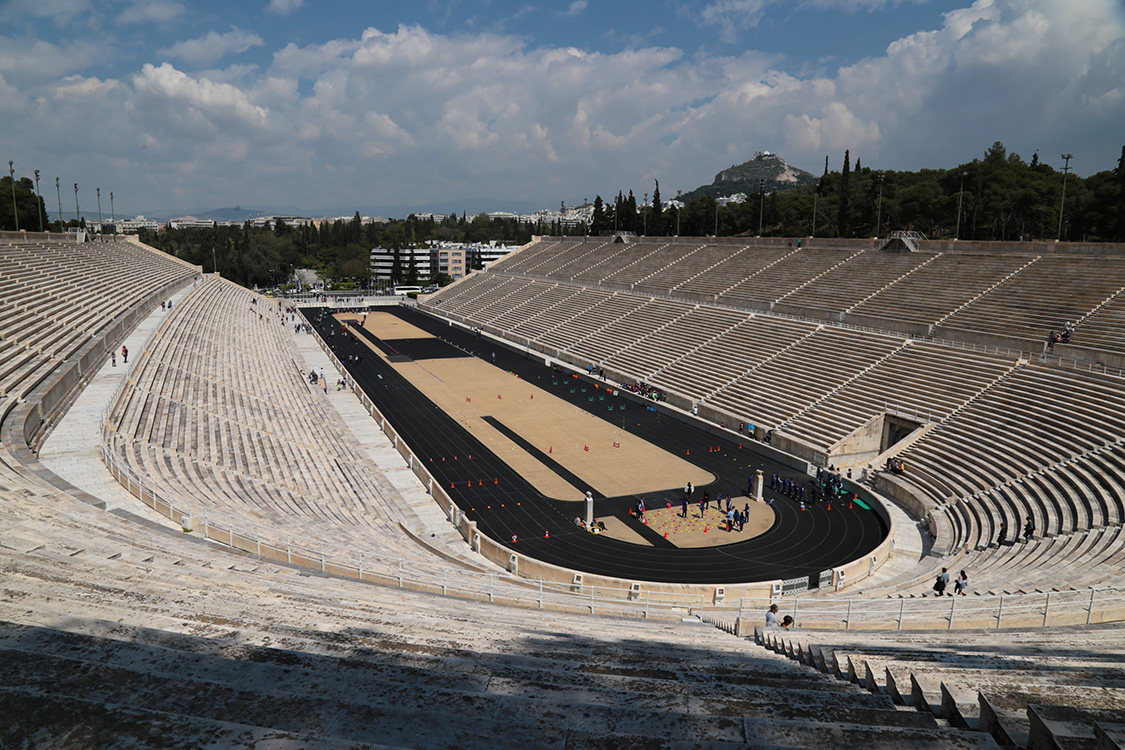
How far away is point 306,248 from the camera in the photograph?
154m

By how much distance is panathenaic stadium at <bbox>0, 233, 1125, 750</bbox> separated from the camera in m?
4.83

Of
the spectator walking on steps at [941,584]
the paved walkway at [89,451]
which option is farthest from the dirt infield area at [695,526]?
the paved walkway at [89,451]

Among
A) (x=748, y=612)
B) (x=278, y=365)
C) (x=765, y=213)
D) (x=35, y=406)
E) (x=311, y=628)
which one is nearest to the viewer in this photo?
(x=311, y=628)

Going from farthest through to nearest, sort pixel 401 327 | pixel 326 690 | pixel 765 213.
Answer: pixel 765 213 → pixel 401 327 → pixel 326 690

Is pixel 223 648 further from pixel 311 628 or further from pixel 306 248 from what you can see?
pixel 306 248

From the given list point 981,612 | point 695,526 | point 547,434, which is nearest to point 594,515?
point 695,526

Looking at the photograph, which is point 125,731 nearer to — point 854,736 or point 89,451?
point 854,736

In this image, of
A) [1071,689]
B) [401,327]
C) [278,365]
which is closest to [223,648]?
[1071,689]

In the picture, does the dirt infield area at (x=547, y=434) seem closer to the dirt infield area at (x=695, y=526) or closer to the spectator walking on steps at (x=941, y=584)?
the dirt infield area at (x=695, y=526)

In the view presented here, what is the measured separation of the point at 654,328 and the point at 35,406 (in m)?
38.1

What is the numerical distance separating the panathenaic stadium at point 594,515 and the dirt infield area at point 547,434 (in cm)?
26

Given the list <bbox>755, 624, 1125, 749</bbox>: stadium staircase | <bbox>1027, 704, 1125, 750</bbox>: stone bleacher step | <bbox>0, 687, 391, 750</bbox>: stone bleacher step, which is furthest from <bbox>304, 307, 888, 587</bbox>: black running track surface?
<bbox>0, 687, 391, 750</bbox>: stone bleacher step

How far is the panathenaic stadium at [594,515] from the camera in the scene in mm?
4832

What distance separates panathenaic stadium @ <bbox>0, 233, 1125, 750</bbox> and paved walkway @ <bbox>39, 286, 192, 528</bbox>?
12cm
